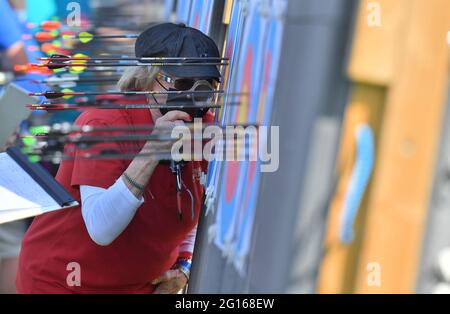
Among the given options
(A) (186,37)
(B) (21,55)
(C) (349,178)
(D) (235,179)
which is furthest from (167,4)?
(C) (349,178)

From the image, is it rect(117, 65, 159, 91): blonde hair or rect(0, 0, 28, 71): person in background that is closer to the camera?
rect(117, 65, 159, 91): blonde hair

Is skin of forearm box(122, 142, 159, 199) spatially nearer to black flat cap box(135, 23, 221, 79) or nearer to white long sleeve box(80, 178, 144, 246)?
white long sleeve box(80, 178, 144, 246)

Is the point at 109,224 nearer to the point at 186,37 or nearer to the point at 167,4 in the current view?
the point at 186,37

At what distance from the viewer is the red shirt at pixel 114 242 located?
2.17 metres

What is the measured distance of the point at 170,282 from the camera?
2.38 meters

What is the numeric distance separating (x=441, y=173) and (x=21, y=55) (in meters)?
2.44

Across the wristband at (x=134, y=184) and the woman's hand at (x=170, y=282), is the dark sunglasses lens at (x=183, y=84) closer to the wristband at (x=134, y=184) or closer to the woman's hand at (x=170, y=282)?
the wristband at (x=134, y=184)

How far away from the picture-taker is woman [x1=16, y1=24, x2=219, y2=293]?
199 centimetres

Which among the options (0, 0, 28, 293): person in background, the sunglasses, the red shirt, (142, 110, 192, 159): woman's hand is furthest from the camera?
(0, 0, 28, 293): person in background

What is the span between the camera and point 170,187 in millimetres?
2193

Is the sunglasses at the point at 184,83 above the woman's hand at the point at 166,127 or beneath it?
above

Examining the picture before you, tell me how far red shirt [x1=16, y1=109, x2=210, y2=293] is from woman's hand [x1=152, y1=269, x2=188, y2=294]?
0.09m

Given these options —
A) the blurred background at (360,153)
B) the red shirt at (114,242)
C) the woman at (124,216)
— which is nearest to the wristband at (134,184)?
the woman at (124,216)

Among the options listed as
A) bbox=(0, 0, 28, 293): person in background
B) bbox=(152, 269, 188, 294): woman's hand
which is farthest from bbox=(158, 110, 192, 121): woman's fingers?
bbox=(0, 0, 28, 293): person in background
